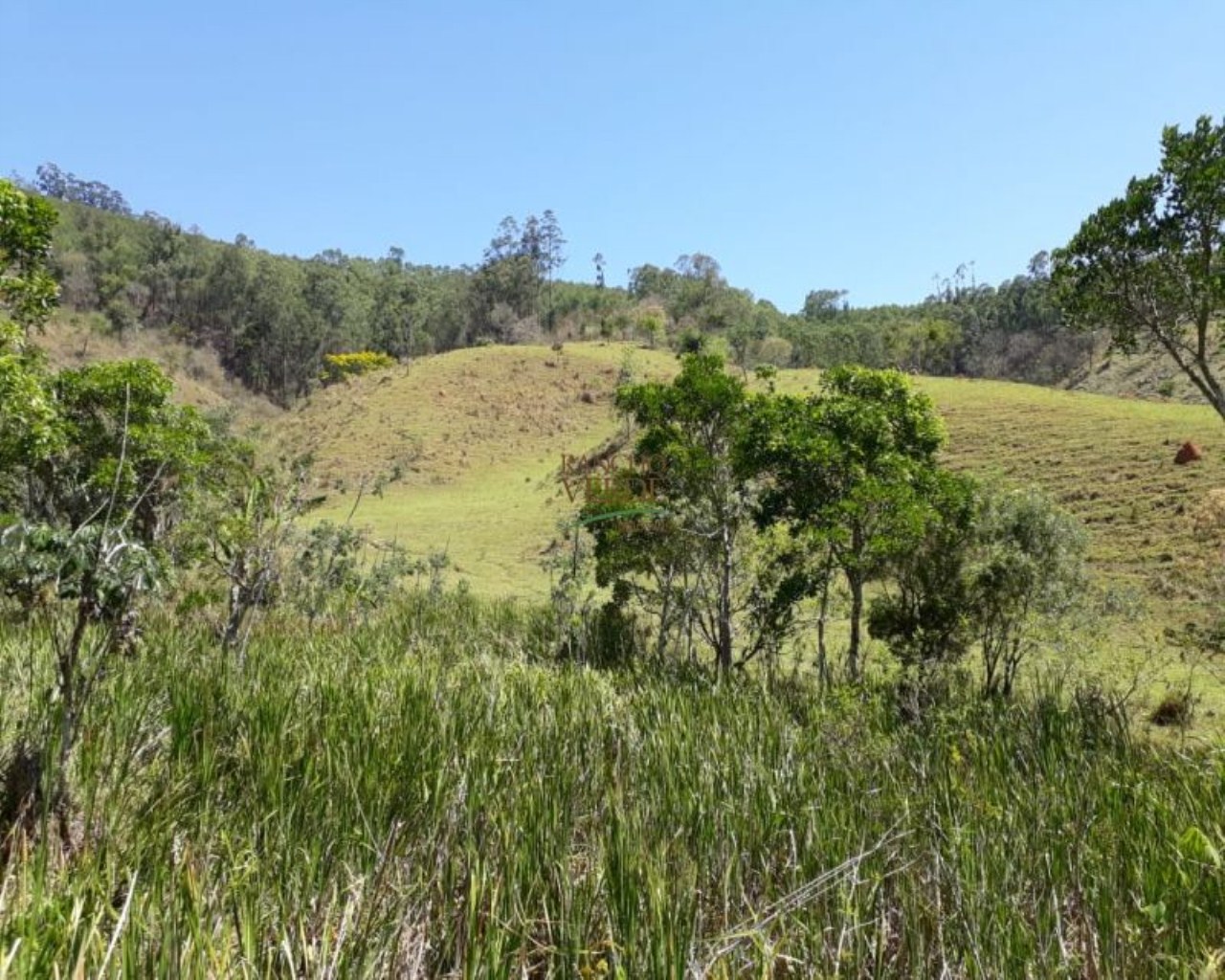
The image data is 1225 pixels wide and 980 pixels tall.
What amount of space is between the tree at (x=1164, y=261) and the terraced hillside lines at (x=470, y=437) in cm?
2005

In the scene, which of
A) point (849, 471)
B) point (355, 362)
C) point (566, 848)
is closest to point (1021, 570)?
point (849, 471)

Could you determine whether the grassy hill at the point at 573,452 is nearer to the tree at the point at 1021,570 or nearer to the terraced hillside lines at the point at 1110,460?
the terraced hillside lines at the point at 1110,460

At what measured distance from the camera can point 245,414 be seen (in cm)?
5791

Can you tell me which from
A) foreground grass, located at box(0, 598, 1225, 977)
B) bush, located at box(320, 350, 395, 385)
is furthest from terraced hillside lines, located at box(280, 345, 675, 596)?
foreground grass, located at box(0, 598, 1225, 977)

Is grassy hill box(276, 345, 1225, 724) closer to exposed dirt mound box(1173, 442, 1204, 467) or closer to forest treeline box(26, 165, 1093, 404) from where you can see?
exposed dirt mound box(1173, 442, 1204, 467)

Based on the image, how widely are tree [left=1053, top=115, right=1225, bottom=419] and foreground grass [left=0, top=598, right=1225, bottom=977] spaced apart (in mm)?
4415

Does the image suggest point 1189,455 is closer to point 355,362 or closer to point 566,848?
point 566,848

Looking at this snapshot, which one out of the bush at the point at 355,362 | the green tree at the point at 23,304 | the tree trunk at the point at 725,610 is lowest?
the tree trunk at the point at 725,610

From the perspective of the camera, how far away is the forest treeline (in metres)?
61.5

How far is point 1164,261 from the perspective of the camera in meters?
7.71

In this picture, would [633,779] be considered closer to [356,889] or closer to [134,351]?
[356,889]

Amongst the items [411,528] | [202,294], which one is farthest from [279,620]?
[202,294]

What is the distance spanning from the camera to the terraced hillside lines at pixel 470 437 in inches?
1247

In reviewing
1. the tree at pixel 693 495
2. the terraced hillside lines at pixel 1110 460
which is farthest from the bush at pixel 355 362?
the tree at pixel 693 495
